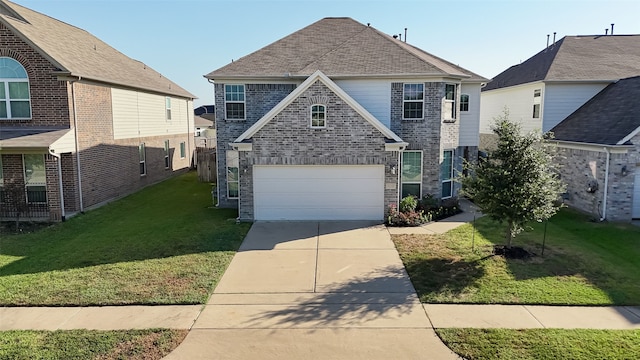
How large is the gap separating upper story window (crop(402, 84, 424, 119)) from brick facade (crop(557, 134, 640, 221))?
525 centimetres

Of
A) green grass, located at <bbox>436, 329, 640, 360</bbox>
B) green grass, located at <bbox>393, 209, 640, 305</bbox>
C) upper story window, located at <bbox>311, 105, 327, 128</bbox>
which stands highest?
upper story window, located at <bbox>311, 105, 327, 128</bbox>

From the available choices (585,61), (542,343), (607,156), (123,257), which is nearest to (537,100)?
(585,61)

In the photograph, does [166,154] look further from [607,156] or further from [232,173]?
[607,156]

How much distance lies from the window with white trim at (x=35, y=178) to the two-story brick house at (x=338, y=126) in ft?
21.4

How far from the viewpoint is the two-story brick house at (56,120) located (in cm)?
1527

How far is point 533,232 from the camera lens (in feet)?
45.4

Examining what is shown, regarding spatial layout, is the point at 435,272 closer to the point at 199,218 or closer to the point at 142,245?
the point at 142,245

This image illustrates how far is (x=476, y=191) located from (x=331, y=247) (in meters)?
4.39

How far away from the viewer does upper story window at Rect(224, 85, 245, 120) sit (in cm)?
1703

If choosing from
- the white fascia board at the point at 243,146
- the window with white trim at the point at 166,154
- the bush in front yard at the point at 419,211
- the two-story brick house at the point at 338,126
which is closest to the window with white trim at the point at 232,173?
the two-story brick house at the point at 338,126

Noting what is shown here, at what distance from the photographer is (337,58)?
57.1ft

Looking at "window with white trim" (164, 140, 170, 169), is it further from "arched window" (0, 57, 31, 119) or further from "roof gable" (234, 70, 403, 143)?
"roof gable" (234, 70, 403, 143)

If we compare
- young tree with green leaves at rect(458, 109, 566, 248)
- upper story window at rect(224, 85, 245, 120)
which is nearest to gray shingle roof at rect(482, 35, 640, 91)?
young tree with green leaves at rect(458, 109, 566, 248)

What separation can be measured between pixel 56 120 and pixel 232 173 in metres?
6.90
